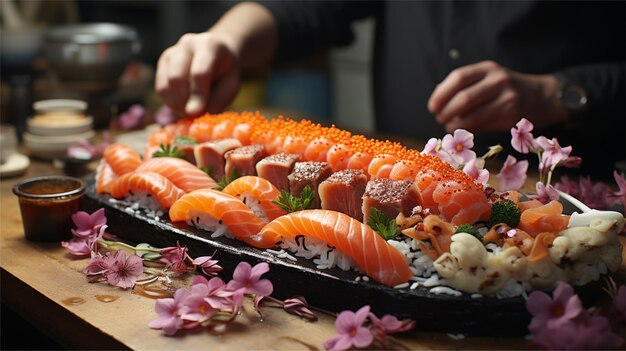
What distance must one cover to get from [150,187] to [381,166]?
0.64m

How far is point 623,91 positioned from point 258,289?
5.58ft

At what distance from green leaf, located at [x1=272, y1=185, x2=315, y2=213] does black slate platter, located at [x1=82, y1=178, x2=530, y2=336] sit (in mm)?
137

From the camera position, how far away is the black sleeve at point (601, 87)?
8.36 feet

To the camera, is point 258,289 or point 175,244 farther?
point 175,244

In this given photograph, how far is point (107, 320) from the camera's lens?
156 centimetres

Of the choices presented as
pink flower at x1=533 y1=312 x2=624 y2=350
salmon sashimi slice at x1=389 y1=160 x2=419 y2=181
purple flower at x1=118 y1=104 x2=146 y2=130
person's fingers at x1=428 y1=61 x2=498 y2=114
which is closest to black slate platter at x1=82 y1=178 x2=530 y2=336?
pink flower at x1=533 y1=312 x2=624 y2=350

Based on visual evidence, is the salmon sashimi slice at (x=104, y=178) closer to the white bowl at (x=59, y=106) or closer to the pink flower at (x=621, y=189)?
the white bowl at (x=59, y=106)

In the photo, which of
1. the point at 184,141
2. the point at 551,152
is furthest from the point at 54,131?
the point at 551,152

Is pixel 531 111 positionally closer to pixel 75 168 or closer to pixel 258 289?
pixel 258 289

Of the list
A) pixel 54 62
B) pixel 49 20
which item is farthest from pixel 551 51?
pixel 49 20

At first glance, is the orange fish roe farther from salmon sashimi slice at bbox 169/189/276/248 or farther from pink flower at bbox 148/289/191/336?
pink flower at bbox 148/289/191/336

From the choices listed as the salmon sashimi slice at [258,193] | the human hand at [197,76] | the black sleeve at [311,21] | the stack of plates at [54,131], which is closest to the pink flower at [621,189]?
the salmon sashimi slice at [258,193]

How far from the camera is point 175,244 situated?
187 cm

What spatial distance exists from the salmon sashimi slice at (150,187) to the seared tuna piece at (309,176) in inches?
13.3
